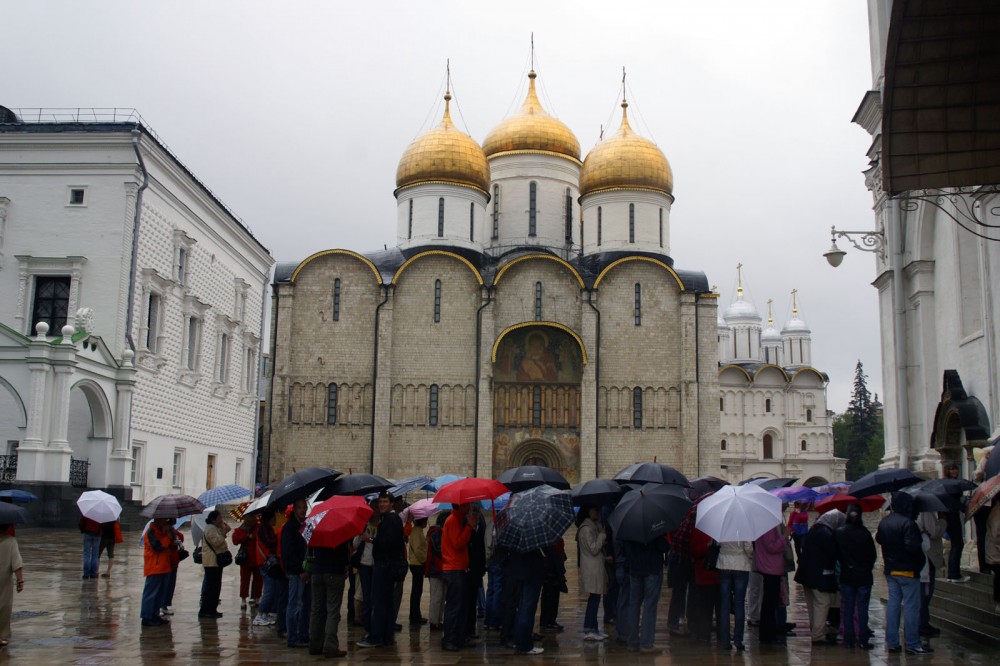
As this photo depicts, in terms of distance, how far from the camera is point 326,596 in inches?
331

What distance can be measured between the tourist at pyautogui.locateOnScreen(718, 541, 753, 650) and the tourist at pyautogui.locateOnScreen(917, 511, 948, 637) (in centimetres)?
155

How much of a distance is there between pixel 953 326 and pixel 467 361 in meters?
21.2

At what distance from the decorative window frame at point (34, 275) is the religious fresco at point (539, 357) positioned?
48.4 feet

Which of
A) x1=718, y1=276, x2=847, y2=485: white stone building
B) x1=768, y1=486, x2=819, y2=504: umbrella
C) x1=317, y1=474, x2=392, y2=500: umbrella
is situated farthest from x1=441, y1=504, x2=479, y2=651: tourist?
x1=718, y1=276, x2=847, y2=485: white stone building

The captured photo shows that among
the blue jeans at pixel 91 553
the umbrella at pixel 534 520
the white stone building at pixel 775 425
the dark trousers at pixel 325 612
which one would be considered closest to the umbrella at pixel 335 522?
Result: the dark trousers at pixel 325 612

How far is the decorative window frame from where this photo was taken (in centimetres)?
2405

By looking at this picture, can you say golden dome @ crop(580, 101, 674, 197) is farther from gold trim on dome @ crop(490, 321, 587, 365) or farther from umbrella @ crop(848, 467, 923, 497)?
umbrella @ crop(848, 467, 923, 497)

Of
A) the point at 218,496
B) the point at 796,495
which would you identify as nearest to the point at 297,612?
the point at 218,496

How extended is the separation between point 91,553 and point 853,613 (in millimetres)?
9424

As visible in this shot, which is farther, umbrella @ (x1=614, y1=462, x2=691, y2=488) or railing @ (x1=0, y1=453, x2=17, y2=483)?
railing @ (x1=0, y1=453, x2=17, y2=483)

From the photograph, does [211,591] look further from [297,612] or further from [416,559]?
[416,559]

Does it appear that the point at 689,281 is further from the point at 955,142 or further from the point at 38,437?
the point at 955,142

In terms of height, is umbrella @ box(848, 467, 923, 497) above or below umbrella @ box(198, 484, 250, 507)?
above

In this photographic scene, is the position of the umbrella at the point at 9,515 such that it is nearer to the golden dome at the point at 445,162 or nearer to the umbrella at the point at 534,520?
the umbrella at the point at 534,520
